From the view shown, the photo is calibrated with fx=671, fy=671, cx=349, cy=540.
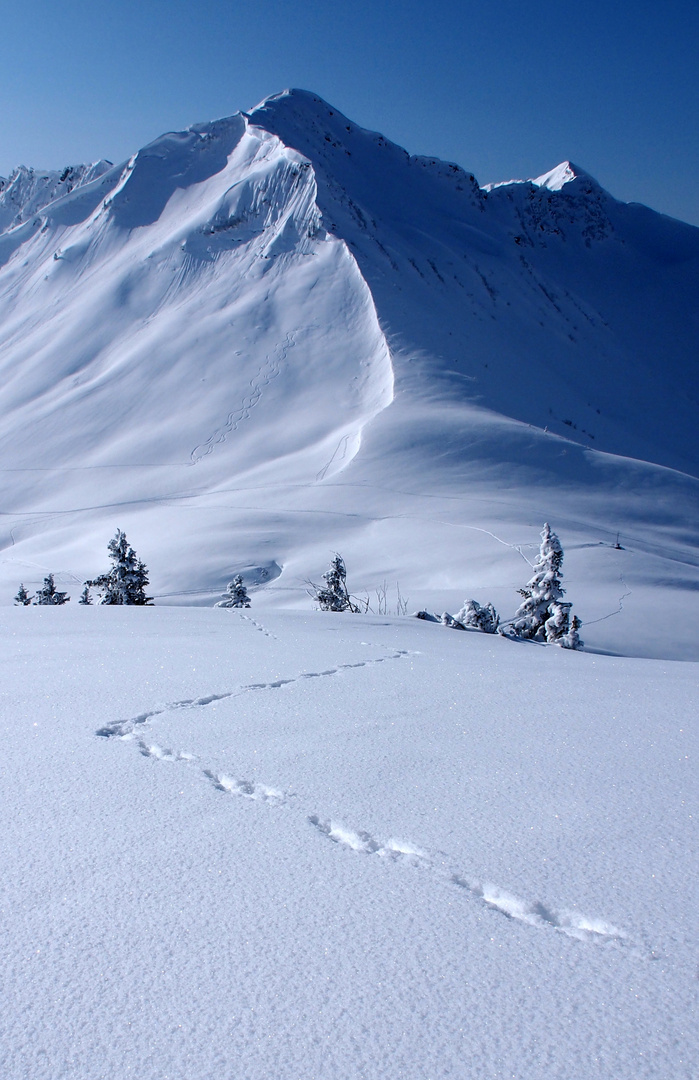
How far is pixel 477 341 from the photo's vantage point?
4819cm

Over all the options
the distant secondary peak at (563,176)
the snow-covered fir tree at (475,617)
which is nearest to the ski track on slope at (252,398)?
the snow-covered fir tree at (475,617)

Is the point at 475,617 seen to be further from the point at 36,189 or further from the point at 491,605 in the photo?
the point at 36,189

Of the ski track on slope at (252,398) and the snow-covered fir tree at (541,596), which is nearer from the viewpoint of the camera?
the snow-covered fir tree at (541,596)

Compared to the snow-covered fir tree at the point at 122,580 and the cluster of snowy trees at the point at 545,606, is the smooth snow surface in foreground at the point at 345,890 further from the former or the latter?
the snow-covered fir tree at the point at 122,580

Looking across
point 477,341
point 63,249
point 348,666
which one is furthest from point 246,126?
point 348,666

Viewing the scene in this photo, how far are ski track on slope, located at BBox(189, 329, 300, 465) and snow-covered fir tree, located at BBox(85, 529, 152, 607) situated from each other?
22755 millimetres

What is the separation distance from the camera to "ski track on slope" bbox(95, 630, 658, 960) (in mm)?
1501

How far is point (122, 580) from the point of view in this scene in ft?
48.9

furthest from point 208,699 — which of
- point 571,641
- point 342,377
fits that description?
point 342,377

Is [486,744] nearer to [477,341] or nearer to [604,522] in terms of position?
[604,522]

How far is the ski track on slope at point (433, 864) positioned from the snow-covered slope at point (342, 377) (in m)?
11.1

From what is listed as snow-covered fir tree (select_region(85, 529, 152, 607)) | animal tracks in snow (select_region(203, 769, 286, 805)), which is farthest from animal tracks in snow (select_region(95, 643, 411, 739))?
snow-covered fir tree (select_region(85, 529, 152, 607))

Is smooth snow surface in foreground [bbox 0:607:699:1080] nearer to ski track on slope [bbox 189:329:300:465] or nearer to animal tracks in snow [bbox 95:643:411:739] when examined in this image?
animal tracks in snow [bbox 95:643:411:739]

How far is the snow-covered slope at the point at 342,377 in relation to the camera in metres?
21.6
